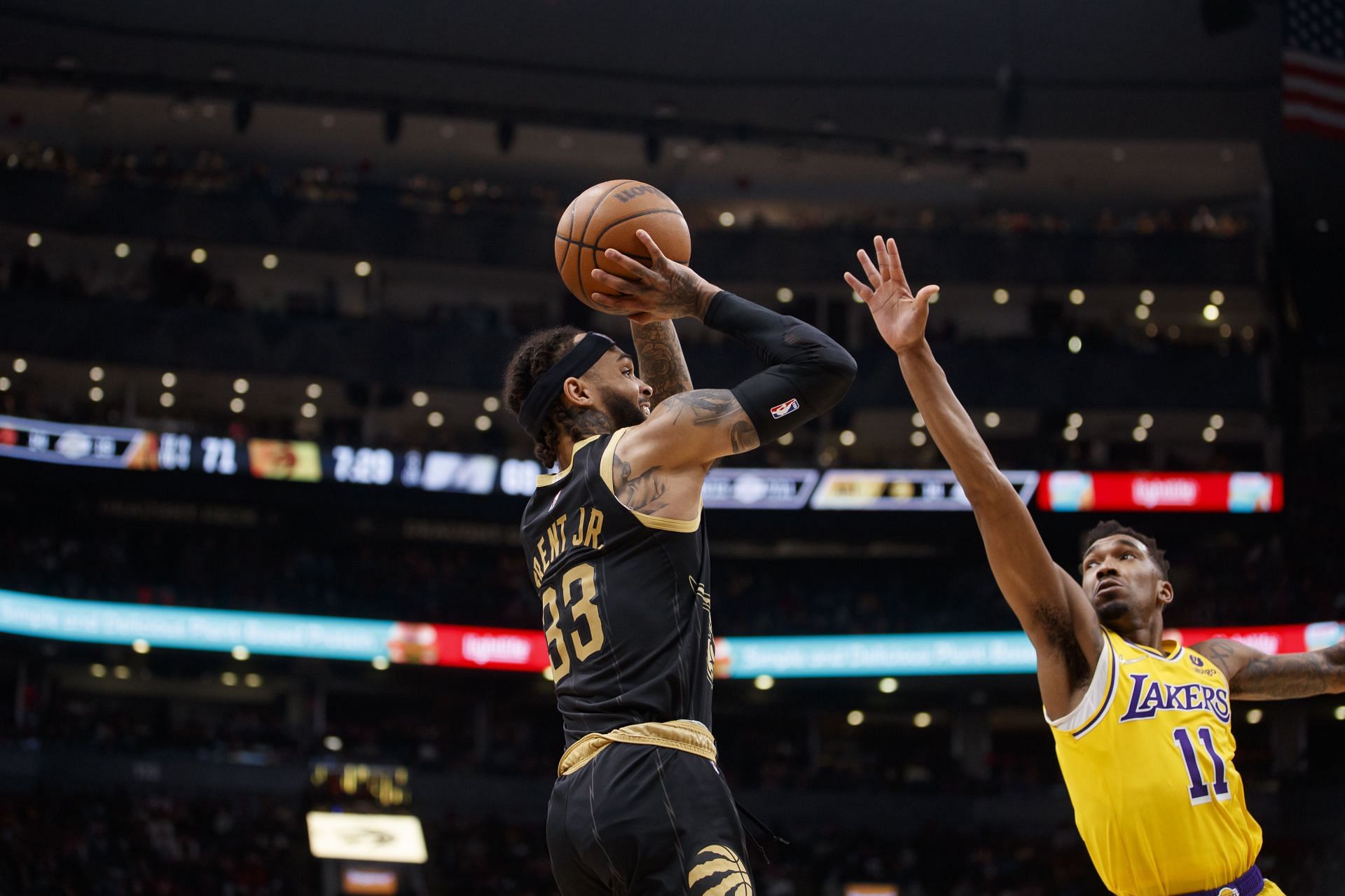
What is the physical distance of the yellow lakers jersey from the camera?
4461mm

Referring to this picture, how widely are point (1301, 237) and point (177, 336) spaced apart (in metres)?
29.8

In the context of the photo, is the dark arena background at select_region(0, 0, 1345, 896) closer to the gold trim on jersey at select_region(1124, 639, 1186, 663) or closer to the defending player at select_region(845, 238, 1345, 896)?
the gold trim on jersey at select_region(1124, 639, 1186, 663)

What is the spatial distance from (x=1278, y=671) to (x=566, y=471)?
9.78 ft

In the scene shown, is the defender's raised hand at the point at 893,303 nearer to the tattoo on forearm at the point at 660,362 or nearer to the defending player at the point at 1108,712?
the defending player at the point at 1108,712

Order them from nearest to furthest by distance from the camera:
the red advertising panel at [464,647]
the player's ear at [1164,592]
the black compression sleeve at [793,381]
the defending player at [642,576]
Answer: the defending player at [642,576]
the black compression sleeve at [793,381]
the player's ear at [1164,592]
the red advertising panel at [464,647]

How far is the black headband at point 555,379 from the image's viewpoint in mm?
4320

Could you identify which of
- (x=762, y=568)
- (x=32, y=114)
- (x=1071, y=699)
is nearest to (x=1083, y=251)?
(x=762, y=568)

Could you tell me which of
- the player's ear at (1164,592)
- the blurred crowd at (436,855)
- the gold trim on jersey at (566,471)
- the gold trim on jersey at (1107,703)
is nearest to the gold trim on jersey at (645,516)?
the gold trim on jersey at (566,471)

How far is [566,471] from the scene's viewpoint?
4.26m

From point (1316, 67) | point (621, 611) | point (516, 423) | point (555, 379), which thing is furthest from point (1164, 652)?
point (516, 423)

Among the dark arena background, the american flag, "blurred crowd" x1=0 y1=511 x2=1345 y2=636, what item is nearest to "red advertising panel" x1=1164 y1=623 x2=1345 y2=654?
the dark arena background

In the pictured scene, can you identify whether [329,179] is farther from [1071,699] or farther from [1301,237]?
[1071,699]

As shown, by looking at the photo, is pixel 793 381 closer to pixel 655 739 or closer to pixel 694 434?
pixel 694 434

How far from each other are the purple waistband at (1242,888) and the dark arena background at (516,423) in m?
21.9
